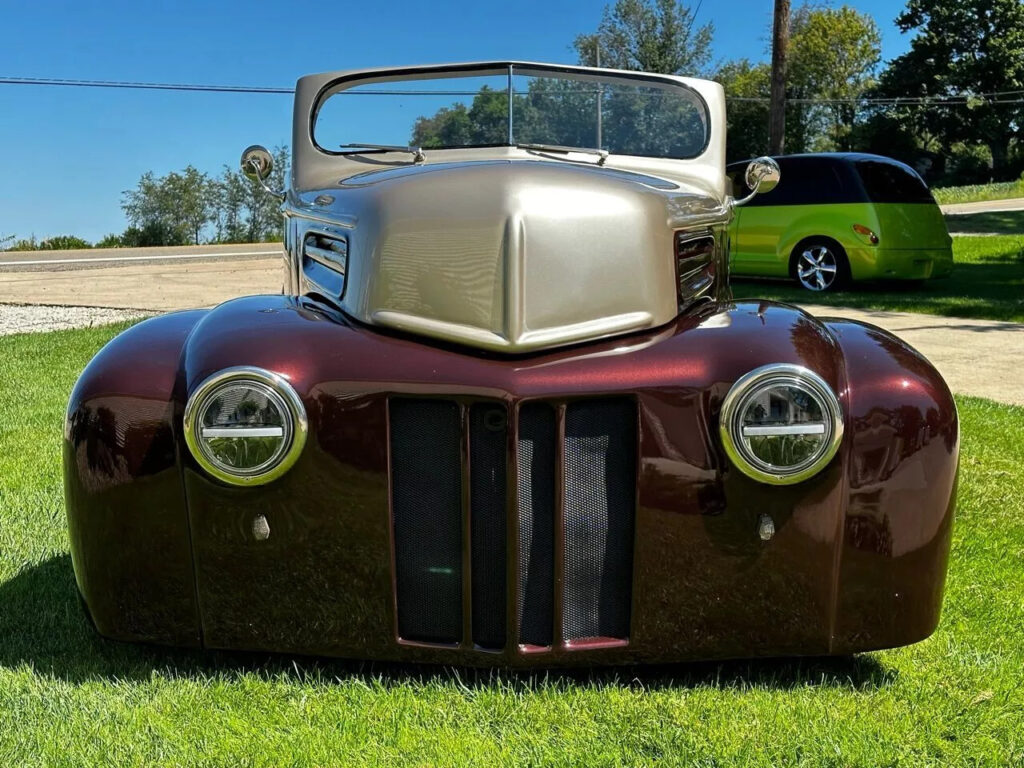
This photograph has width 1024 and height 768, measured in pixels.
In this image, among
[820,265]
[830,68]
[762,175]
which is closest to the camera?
[762,175]

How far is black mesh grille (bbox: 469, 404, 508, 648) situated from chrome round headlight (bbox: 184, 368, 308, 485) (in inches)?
14.8

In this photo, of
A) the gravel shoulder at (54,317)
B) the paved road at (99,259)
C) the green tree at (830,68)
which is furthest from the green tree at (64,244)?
the green tree at (830,68)

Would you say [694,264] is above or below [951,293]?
above

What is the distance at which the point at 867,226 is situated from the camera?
1044 centimetres

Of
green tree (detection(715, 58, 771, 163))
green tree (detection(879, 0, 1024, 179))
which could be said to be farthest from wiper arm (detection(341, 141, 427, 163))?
green tree (detection(879, 0, 1024, 179))

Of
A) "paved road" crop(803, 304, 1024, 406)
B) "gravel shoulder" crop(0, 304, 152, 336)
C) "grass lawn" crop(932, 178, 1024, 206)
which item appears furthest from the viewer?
"grass lawn" crop(932, 178, 1024, 206)

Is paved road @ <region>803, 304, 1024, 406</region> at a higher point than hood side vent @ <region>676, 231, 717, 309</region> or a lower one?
lower

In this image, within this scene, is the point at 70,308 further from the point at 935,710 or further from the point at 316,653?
the point at 935,710

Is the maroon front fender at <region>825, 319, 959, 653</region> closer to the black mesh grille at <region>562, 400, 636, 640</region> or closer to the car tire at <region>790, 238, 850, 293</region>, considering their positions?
the black mesh grille at <region>562, 400, 636, 640</region>

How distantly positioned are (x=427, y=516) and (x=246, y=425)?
44 cm

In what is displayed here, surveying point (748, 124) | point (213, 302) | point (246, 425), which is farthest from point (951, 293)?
point (748, 124)

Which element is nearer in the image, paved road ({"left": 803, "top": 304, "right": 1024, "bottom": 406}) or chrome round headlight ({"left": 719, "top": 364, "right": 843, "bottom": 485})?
chrome round headlight ({"left": 719, "top": 364, "right": 843, "bottom": 485})

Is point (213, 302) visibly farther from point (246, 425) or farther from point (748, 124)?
point (748, 124)

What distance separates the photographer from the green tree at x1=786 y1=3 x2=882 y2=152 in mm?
49875
